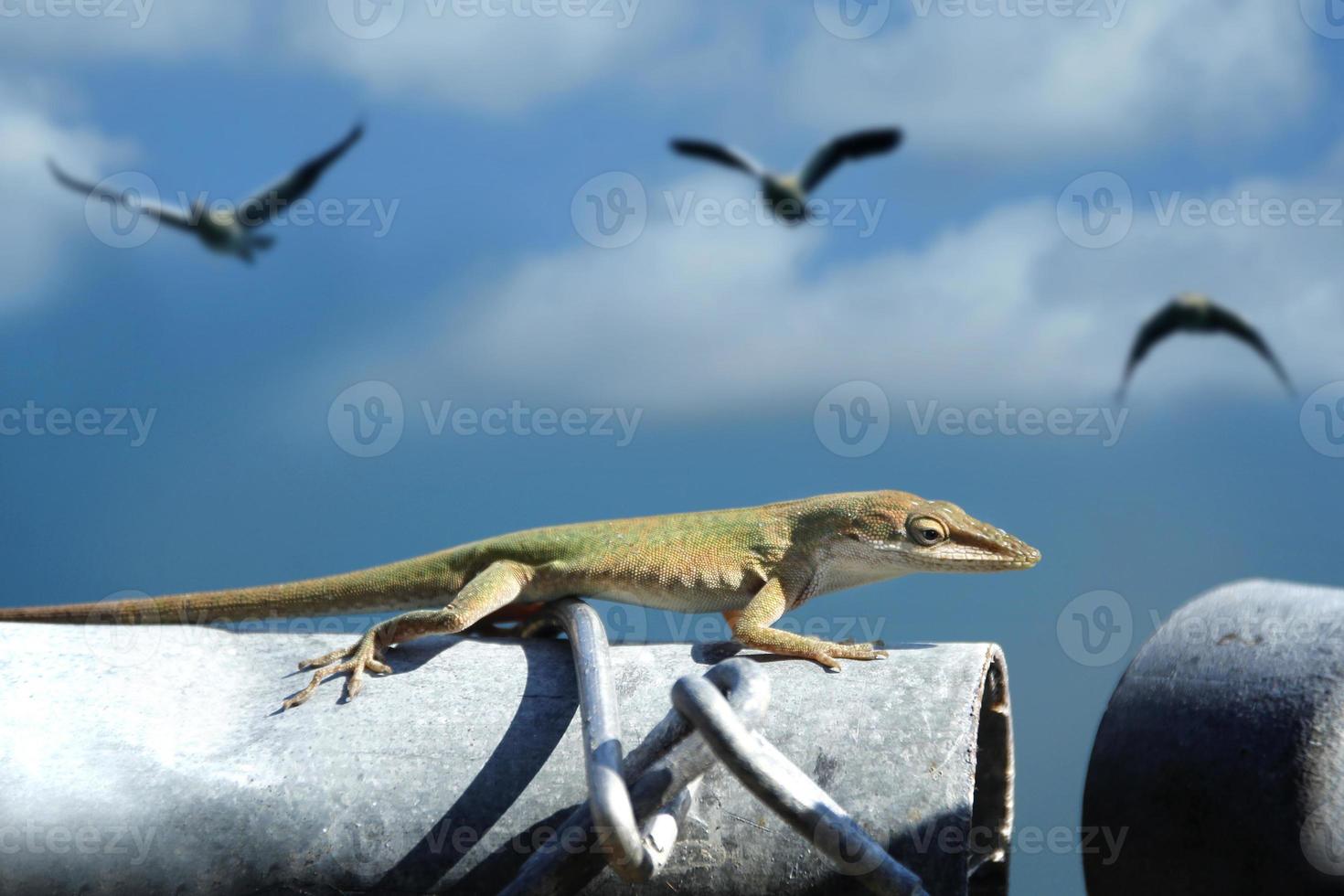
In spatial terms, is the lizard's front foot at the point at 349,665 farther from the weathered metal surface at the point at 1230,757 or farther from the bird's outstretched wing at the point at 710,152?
the bird's outstretched wing at the point at 710,152

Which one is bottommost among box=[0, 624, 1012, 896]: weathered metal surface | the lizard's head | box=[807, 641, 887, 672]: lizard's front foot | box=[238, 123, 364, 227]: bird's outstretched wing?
box=[0, 624, 1012, 896]: weathered metal surface

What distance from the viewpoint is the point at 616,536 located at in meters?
3.71

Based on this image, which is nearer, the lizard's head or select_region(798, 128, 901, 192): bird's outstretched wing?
the lizard's head

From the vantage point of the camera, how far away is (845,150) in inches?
503

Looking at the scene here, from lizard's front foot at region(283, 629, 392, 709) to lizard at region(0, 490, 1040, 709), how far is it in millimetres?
614

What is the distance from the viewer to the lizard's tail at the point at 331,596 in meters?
3.72

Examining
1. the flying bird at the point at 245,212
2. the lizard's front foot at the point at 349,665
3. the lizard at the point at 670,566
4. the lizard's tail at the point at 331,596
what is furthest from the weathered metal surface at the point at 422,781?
the flying bird at the point at 245,212

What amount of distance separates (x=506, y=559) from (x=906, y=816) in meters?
1.88

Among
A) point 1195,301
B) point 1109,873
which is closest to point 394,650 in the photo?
point 1109,873

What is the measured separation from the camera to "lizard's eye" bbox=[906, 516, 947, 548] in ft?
11.6

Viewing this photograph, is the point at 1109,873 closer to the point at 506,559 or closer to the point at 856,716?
Answer: the point at 856,716

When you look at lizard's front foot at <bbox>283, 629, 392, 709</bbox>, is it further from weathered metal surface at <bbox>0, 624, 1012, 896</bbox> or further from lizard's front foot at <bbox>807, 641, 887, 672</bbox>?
lizard's front foot at <bbox>807, 641, 887, 672</bbox>

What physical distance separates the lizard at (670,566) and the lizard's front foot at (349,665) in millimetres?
614

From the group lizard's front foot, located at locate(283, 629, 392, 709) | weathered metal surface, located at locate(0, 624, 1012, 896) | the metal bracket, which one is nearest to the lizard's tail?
lizard's front foot, located at locate(283, 629, 392, 709)
